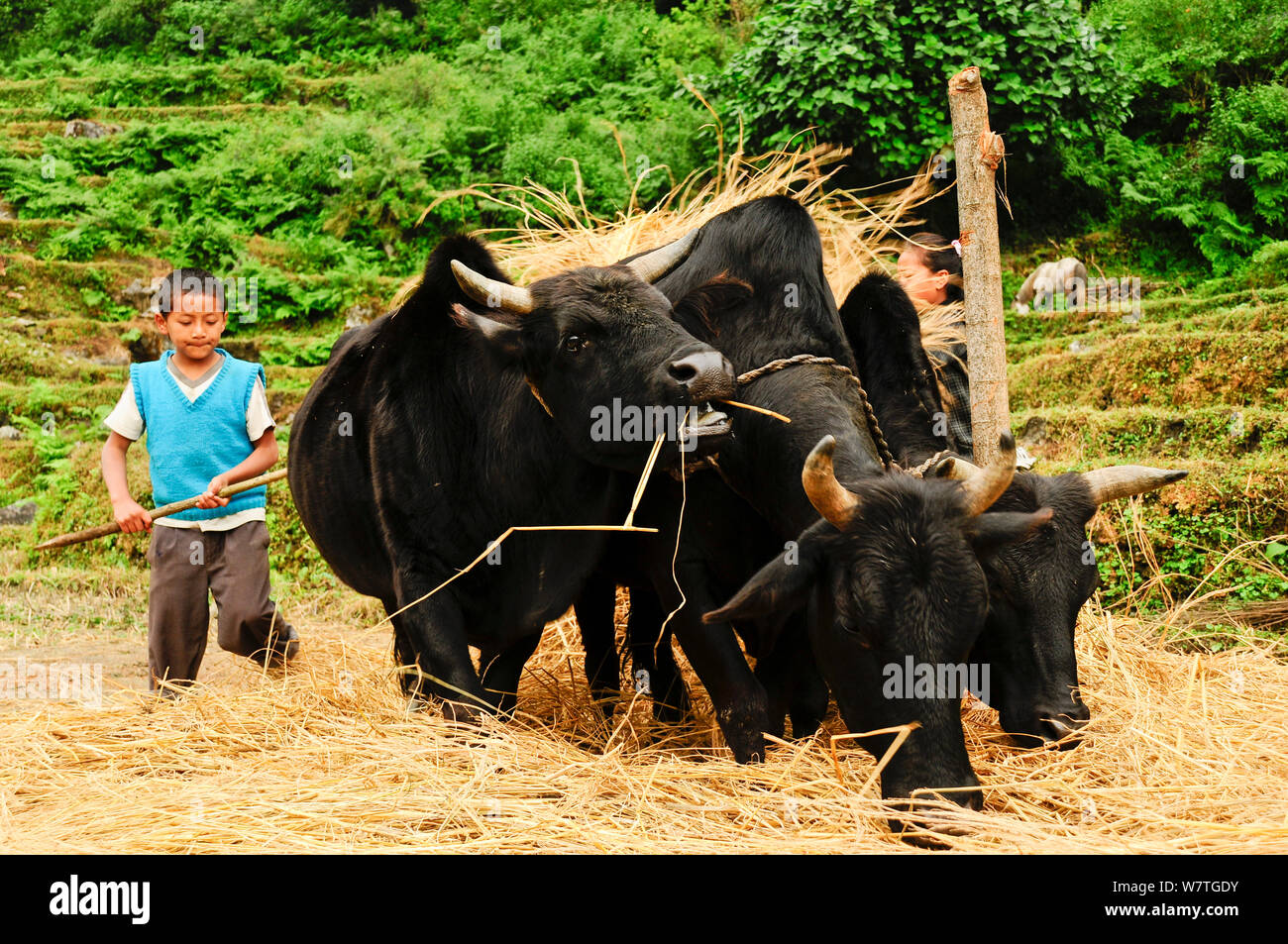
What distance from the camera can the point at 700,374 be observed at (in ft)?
11.6

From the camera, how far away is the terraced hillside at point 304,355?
21.6 feet

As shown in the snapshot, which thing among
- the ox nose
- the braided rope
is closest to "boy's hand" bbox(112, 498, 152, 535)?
the ox nose

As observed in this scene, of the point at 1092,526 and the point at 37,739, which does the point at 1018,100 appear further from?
the point at 37,739

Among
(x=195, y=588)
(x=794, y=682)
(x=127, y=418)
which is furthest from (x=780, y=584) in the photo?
(x=127, y=418)

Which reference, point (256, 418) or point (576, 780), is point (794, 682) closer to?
point (576, 780)

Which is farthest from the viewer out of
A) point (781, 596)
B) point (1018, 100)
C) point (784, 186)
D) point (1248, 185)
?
point (1248, 185)

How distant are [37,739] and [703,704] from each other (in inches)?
106

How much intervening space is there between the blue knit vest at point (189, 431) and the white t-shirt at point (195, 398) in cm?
2

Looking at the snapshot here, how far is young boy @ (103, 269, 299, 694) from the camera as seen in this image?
4945 mm

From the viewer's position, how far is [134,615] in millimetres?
8203

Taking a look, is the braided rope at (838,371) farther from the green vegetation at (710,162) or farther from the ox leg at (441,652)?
the green vegetation at (710,162)

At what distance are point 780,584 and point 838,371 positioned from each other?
1.14 metres

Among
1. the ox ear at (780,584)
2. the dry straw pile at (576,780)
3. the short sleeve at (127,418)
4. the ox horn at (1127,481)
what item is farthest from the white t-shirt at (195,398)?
the ox horn at (1127,481)

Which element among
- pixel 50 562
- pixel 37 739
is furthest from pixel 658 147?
pixel 37 739
